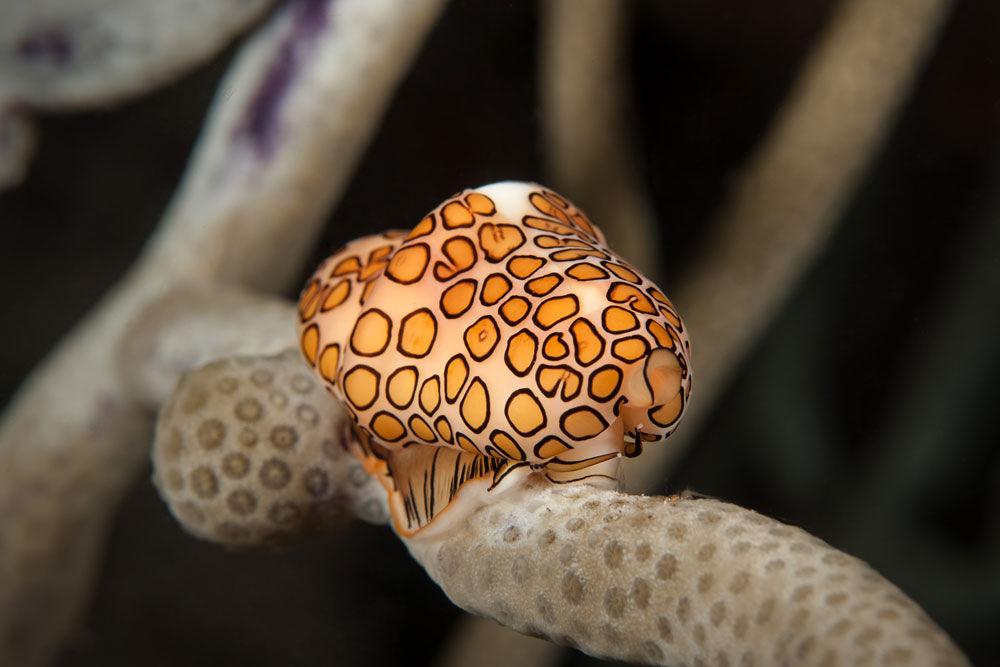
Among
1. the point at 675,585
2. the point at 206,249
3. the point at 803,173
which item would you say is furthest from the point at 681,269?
the point at 675,585

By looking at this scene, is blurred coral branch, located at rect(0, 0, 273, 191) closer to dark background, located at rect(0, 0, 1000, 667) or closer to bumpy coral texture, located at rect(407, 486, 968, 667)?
dark background, located at rect(0, 0, 1000, 667)

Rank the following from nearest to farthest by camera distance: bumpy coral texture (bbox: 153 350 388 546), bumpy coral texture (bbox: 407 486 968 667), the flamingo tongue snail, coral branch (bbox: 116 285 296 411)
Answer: bumpy coral texture (bbox: 407 486 968 667) → the flamingo tongue snail → bumpy coral texture (bbox: 153 350 388 546) → coral branch (bbox: 116 285 296 411)

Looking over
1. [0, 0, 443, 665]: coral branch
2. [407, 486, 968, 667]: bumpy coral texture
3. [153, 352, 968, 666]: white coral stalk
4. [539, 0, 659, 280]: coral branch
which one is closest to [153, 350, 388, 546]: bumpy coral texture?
[153, 352, 968, 666]: white coral stalk

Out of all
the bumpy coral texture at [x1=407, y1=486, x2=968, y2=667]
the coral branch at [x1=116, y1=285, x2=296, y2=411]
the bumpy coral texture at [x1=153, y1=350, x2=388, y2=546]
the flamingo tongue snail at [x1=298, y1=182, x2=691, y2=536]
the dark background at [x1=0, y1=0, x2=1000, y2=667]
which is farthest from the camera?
the dark background at [x1=0, y1=0, x2=1000, y2=667]

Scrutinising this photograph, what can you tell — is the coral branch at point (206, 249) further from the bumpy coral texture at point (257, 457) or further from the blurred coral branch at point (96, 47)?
the bumpy coral texture at point (257, 457)

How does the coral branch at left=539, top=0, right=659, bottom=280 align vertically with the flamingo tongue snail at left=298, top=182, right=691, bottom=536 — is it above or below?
above

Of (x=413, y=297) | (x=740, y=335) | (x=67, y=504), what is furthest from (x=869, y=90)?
(x=67, y=504)

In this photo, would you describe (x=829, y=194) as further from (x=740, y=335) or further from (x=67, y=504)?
(x=67, y=504)
